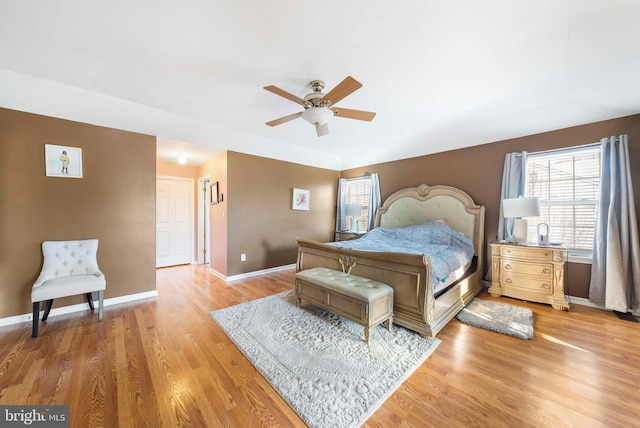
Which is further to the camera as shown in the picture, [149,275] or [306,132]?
[306,132]

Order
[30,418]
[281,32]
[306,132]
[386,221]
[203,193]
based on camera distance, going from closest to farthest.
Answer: [30,418] < [281,32] < [306,132] < [386,221] < [203,193]

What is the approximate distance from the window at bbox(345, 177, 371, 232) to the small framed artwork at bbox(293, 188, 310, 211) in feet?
4.00

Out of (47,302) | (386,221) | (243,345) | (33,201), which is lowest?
(243,345)

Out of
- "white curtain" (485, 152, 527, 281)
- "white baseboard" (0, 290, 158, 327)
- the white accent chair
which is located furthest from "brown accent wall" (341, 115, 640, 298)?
the white accent chair

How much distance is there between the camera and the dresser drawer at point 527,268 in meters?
2.93

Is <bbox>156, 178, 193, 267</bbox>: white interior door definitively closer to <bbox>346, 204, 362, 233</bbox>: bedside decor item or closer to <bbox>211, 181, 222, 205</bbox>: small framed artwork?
<bbox>211, 181, 222, 205</bbox>: small framed artwork

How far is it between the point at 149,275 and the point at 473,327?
13.9 feet

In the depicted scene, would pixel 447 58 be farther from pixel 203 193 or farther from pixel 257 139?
pixel 203 193

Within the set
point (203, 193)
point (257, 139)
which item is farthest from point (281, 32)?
point (203, 193)

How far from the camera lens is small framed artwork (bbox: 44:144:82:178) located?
2.66m

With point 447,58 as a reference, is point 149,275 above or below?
below

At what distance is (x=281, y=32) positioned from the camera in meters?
1.74

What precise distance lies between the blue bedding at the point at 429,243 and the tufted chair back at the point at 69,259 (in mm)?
3073

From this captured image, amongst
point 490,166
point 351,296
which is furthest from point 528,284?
point 351,296
